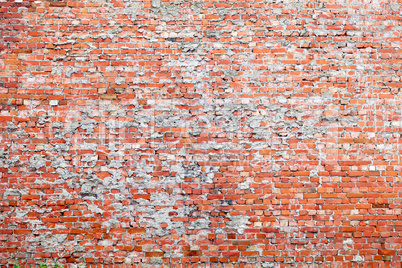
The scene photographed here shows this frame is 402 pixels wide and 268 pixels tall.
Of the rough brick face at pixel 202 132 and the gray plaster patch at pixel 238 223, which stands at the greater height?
the rough brick face at pixel 202 132

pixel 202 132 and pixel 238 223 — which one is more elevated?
pixel 202 132

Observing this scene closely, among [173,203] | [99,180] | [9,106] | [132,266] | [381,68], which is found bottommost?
[132,266]

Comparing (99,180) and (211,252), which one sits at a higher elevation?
(99,180)

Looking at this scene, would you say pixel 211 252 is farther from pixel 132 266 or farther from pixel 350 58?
pixel 350 58

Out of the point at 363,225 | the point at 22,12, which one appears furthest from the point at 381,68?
the point at 22,12

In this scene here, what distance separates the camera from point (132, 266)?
3.11 meters

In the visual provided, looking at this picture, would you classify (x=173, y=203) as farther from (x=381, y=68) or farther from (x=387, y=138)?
(x=381, y=68)

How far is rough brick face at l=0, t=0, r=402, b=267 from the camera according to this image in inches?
123

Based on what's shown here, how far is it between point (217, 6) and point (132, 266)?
131 inches

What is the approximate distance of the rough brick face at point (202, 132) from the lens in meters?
3.13

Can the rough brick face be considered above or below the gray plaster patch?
above

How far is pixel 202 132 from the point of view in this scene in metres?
3.18

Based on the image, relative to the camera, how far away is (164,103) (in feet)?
10.5

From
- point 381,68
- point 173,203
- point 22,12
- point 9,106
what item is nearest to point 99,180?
point 173,203
